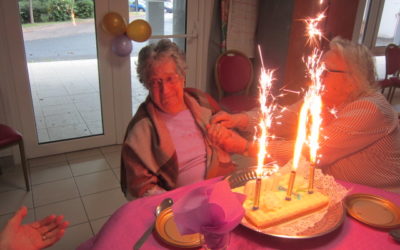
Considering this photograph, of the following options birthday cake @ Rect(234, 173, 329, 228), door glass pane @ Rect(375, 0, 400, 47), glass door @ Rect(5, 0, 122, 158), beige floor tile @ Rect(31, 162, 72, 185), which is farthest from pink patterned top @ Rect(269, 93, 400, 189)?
door glass pane @ Rect(375, 0, 400, 47)

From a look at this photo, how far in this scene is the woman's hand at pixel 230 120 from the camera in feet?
6.60

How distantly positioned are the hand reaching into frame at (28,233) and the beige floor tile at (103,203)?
55.3 inches

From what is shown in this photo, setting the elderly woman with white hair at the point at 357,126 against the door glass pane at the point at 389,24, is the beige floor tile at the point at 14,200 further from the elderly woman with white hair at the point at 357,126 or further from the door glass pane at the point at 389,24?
the door glass pane at the point at 389,24

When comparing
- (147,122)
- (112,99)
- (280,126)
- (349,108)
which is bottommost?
(112,99)

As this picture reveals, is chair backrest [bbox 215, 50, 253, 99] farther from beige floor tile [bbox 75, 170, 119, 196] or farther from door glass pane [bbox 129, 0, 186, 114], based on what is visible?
beige floor tile [bbox 75, 170, 119, 196]

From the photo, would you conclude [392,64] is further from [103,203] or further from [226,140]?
[103,203]

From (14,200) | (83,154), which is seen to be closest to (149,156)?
(14,200)

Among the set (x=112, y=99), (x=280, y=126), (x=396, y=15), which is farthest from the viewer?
(x=396, y=15)

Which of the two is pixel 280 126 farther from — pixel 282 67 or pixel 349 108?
pixel 282 67

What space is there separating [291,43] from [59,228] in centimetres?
324

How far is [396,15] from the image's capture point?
600 cm

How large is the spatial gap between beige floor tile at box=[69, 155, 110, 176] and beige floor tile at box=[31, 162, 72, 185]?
6 cm

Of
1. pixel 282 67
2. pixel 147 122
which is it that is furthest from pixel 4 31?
pixel 282 67

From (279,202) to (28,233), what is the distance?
96cm
